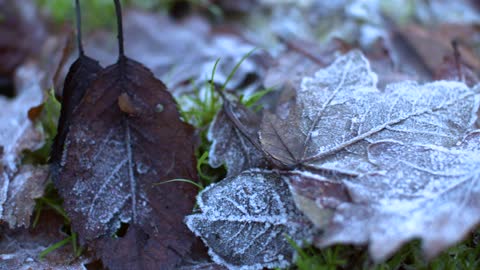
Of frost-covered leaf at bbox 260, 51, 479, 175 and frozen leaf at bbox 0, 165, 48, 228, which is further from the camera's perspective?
frozen leaf at bbox 0, 165, 48, 228

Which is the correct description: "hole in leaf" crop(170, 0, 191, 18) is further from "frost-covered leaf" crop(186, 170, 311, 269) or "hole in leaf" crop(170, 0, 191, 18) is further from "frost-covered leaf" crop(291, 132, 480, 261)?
"frost-covered leaf" crop(291, 132, 480, 261)

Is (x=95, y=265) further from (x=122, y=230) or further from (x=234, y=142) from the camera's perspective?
(x=234, y=142)

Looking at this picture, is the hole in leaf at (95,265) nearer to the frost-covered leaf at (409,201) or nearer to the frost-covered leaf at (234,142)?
the frost-covered leaf at (234,142)

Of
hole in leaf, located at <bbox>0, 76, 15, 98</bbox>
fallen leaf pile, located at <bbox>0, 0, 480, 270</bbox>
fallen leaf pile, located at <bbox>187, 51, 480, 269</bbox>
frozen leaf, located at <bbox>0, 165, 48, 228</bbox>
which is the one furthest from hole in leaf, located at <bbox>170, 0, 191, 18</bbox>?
frozen leaf, located at <bbox>0, 165, 48, 228</bbox>

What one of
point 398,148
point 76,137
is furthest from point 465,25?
point 76,137

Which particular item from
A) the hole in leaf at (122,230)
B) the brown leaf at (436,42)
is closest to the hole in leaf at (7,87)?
the hole in leaf at (122,230)

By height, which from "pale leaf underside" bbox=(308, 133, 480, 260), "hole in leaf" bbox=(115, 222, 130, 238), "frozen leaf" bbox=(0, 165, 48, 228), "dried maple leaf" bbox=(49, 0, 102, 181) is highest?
"dried maple leaf" bbox=(49, 0, 102, 181)

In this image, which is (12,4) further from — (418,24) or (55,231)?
(418,24)
